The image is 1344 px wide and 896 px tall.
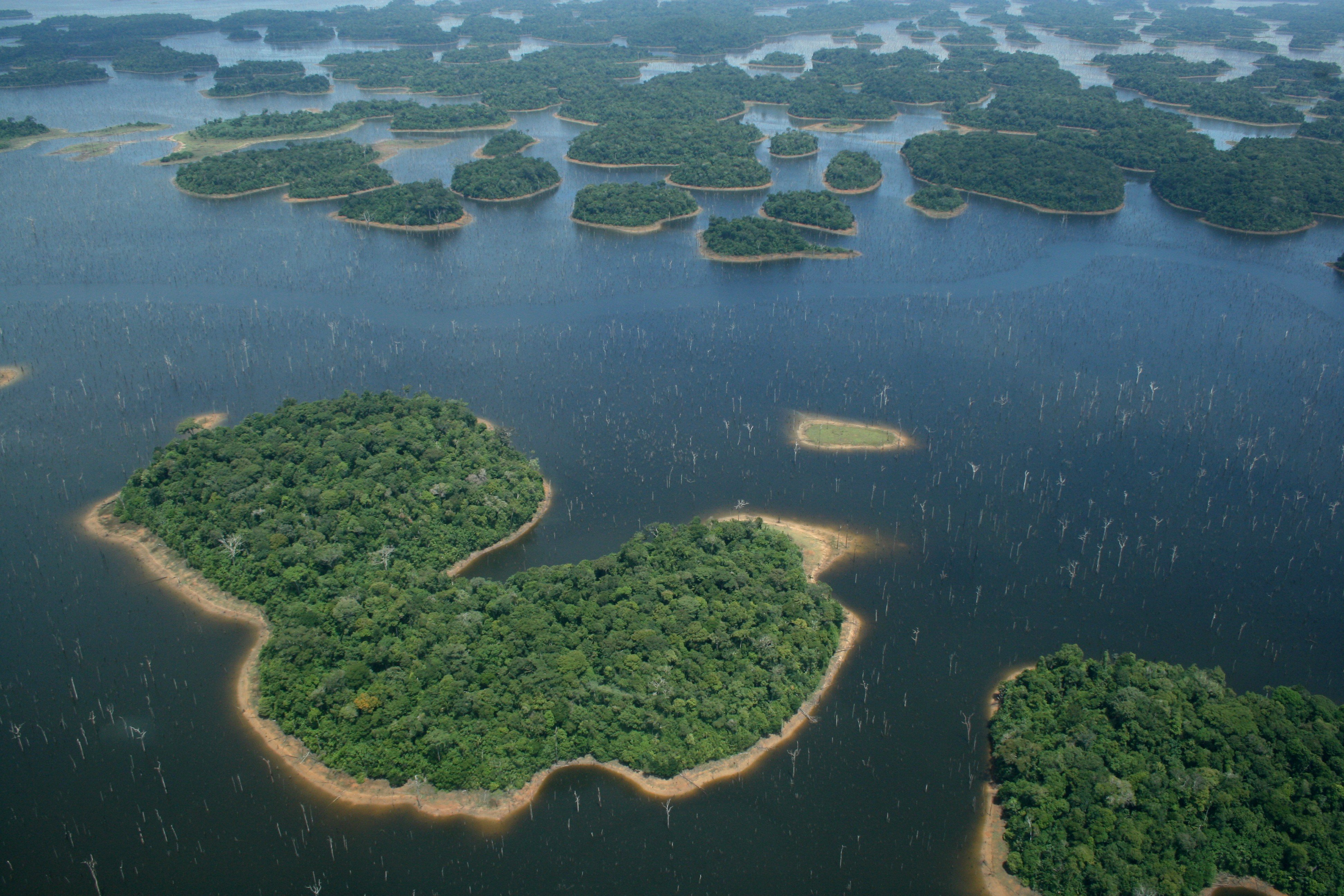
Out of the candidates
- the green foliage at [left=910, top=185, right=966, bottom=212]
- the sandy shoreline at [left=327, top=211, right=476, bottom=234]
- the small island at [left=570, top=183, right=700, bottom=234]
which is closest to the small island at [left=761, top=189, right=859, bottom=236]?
the small island at [left=570, top=183, right=700, bottom=234]

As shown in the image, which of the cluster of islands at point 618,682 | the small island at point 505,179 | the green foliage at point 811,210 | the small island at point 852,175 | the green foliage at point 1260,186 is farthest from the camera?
the small island at point 852,175

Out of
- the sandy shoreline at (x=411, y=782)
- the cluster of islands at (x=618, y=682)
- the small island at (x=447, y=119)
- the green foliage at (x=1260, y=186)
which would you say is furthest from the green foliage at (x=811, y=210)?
the small island at (x=447, y=119)

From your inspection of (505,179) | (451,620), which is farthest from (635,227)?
(451,620)

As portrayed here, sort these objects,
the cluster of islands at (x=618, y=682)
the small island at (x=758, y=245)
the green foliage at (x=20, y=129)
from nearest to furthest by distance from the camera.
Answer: the cluster of islands at (x=618, y=682) → the small island at (x=758, y=245) → the green foliage at (x=20, y=129)

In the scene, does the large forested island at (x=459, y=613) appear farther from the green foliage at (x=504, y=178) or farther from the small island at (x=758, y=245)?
the green foliage at (x=504, y=178)

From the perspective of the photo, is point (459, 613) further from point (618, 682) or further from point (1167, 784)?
point (1167, 784)

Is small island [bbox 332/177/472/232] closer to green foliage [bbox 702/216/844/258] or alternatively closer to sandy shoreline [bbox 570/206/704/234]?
sandy shoreline [bbox 570/206/704/234]
